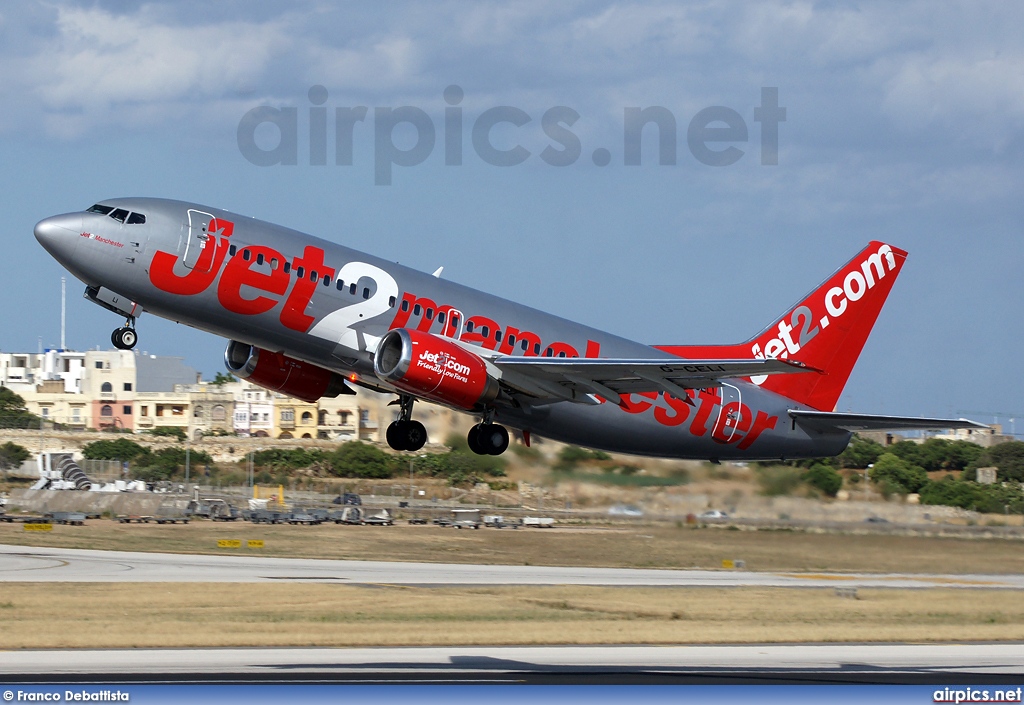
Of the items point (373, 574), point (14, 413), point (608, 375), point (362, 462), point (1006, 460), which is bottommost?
point (373, 574)

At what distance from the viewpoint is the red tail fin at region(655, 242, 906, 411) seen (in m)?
44.3

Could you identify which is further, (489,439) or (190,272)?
(489,439)

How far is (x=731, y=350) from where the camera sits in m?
45.2

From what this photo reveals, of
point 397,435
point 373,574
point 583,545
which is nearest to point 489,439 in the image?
point 397,435

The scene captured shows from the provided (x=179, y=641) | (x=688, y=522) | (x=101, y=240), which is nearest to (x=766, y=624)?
(x=688, y=522)

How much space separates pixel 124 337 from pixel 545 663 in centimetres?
1479

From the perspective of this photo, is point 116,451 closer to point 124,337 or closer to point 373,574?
point 373,574

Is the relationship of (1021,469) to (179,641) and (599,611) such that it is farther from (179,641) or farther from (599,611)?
(179,641)

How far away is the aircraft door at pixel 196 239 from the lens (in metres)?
34.0

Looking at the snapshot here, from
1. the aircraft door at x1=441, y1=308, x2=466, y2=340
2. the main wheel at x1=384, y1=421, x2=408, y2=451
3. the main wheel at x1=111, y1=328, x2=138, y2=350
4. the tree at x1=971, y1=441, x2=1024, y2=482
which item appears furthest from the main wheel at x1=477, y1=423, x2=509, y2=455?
the tree at x1=971, y1=441, x2=1024, y2=482

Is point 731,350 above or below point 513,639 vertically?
above

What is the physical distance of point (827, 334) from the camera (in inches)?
1802

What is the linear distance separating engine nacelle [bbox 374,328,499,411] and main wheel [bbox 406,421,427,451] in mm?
4116

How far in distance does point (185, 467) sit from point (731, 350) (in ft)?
259
